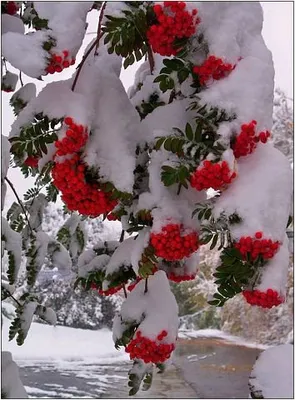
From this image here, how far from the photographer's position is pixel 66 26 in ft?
2.31

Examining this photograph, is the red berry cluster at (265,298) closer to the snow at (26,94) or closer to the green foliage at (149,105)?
the green foliage at (149,105)

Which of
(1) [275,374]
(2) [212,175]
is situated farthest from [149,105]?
(1) [275,374]

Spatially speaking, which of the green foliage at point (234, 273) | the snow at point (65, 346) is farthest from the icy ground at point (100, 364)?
the green foliage at point (234, 273)

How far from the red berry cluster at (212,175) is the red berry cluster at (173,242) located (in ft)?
A: 0.22

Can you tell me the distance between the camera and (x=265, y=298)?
684 mm

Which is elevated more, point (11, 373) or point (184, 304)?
point (184, 304)

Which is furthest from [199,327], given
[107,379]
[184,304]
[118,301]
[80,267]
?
[80,267]

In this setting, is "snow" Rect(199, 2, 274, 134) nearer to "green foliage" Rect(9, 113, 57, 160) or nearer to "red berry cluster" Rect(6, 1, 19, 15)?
"green foliage" Rect(9, 113, 57, 160)

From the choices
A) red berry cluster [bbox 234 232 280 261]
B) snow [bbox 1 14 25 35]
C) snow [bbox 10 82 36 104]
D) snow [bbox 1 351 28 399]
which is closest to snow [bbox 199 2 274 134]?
red berry cluster [bbox 234 232 280 261]

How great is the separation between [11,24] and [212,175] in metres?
0.45

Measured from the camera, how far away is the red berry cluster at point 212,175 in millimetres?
636

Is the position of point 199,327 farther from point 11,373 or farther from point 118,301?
point 11,373

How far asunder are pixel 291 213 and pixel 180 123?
19cm

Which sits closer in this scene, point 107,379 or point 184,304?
point 107,379
